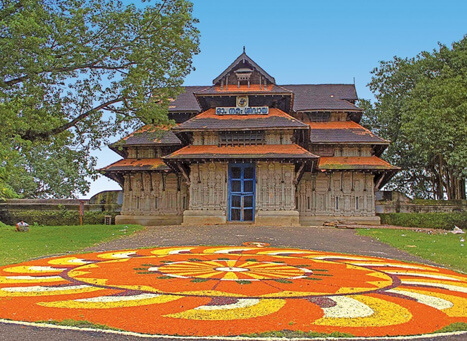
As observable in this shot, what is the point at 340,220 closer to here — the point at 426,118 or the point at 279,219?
the point at 279,219

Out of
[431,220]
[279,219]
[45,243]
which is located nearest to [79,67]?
[45,243]

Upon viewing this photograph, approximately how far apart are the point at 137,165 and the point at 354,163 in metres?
16.6

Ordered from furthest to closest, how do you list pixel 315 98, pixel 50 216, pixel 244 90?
pixel 315 98
pixel 50 216
pixel 244 90

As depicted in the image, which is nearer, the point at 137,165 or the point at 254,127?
the point at 254,127

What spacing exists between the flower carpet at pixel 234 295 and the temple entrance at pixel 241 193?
16.9m

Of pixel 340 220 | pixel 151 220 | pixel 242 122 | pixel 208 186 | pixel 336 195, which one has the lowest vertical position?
pixel 151 220

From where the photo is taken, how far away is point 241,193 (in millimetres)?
30875

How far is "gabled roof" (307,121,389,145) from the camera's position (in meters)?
35.2

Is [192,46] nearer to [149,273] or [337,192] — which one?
[149,273]

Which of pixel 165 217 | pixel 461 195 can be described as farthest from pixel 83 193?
pixel 461 195

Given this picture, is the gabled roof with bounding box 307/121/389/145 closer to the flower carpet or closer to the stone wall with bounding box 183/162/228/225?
the stone wall with bounding box 183/162/228/225

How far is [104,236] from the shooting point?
73.0 ft

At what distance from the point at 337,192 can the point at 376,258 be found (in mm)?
18725

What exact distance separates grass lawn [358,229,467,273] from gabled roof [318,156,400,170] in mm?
7948
